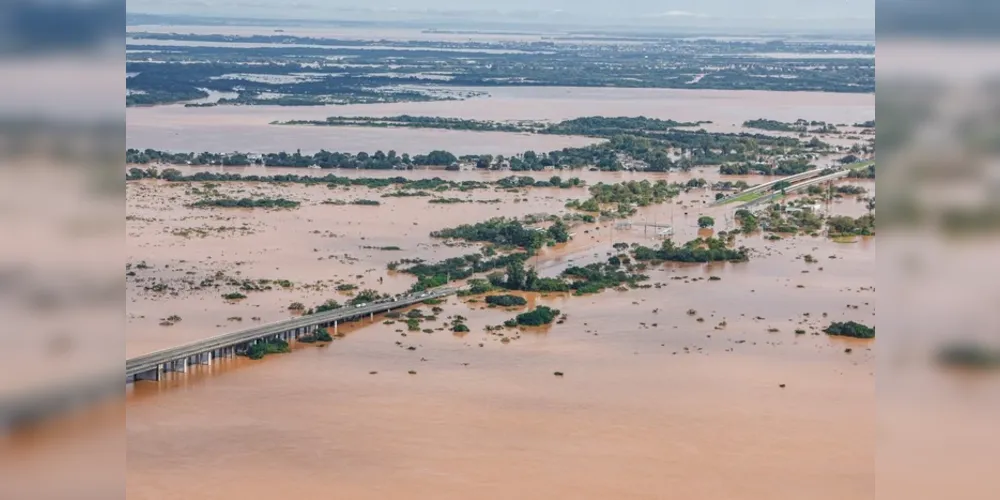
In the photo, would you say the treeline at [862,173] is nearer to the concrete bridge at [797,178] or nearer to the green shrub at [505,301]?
the concrete bridge at [797,178]

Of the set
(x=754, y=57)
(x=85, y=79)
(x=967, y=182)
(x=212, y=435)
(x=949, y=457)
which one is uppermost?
(x=754, y=57)

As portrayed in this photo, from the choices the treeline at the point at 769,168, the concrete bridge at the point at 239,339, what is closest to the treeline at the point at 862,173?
the treeline at the point at 769,168

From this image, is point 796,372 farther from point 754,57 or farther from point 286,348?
point 754,57

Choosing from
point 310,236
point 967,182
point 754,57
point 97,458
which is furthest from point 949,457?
point 754,57

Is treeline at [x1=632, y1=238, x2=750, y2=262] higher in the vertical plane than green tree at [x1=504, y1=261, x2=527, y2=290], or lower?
higher

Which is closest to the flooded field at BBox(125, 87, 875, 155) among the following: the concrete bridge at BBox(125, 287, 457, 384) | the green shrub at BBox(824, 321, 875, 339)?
the concrete bridge at BBox(125, 287, 457, 384)

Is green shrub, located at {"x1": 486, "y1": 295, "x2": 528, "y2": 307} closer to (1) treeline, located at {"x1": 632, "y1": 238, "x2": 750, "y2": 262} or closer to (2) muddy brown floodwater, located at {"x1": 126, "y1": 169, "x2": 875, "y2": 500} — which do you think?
(2) muddy brown floodwater, located at {"x1": 126, "y1": 169, "x2": 875, "y2": 500}
